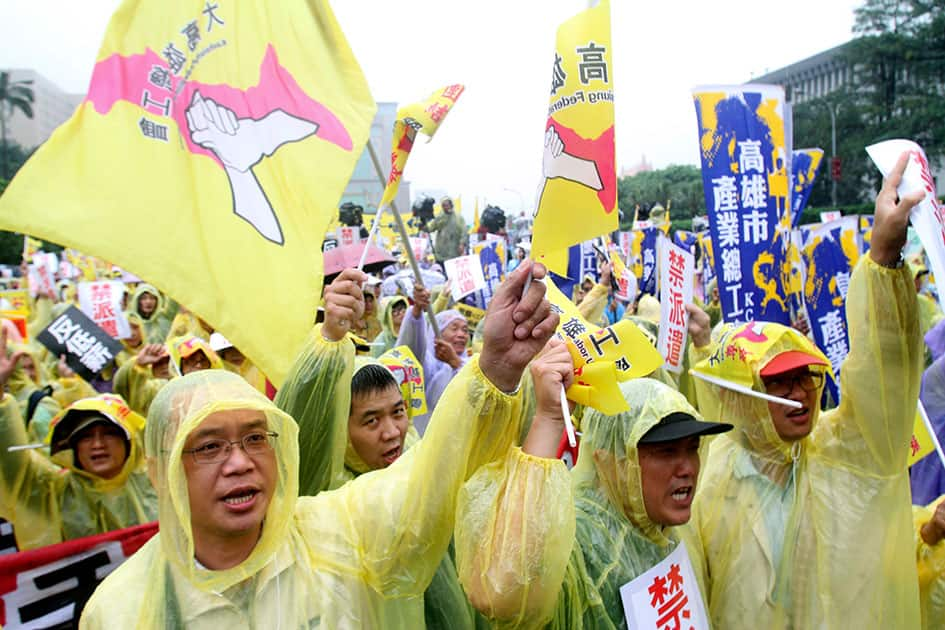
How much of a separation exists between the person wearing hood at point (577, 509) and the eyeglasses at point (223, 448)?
591 mm

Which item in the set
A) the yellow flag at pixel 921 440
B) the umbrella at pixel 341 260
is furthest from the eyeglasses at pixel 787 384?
the umbrella at pixel 341 260

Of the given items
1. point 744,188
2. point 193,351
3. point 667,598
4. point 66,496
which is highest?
point 744,188

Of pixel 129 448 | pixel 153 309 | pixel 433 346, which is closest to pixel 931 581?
Result: pixel 129 448

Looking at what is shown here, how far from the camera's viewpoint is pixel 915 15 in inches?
1475

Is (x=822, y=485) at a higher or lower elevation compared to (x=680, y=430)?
lower

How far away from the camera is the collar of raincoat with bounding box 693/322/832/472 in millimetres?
2930

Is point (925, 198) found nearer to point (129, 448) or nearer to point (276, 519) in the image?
point (276, 519)

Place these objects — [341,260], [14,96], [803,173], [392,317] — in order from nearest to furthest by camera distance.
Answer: [341,260], [803,173], [392,317], [14,96]

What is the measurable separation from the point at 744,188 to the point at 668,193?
2864 centimetres

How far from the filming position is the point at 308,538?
2088 millimetres

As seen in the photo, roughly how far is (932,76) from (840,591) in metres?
41.6

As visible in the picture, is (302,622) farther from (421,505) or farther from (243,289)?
(243,289)

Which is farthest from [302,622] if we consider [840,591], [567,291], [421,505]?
[567,291]

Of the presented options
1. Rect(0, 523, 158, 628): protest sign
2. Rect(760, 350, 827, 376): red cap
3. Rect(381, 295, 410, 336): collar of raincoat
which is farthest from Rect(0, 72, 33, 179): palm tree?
Rect(760, 350, 827, 376): red cap
